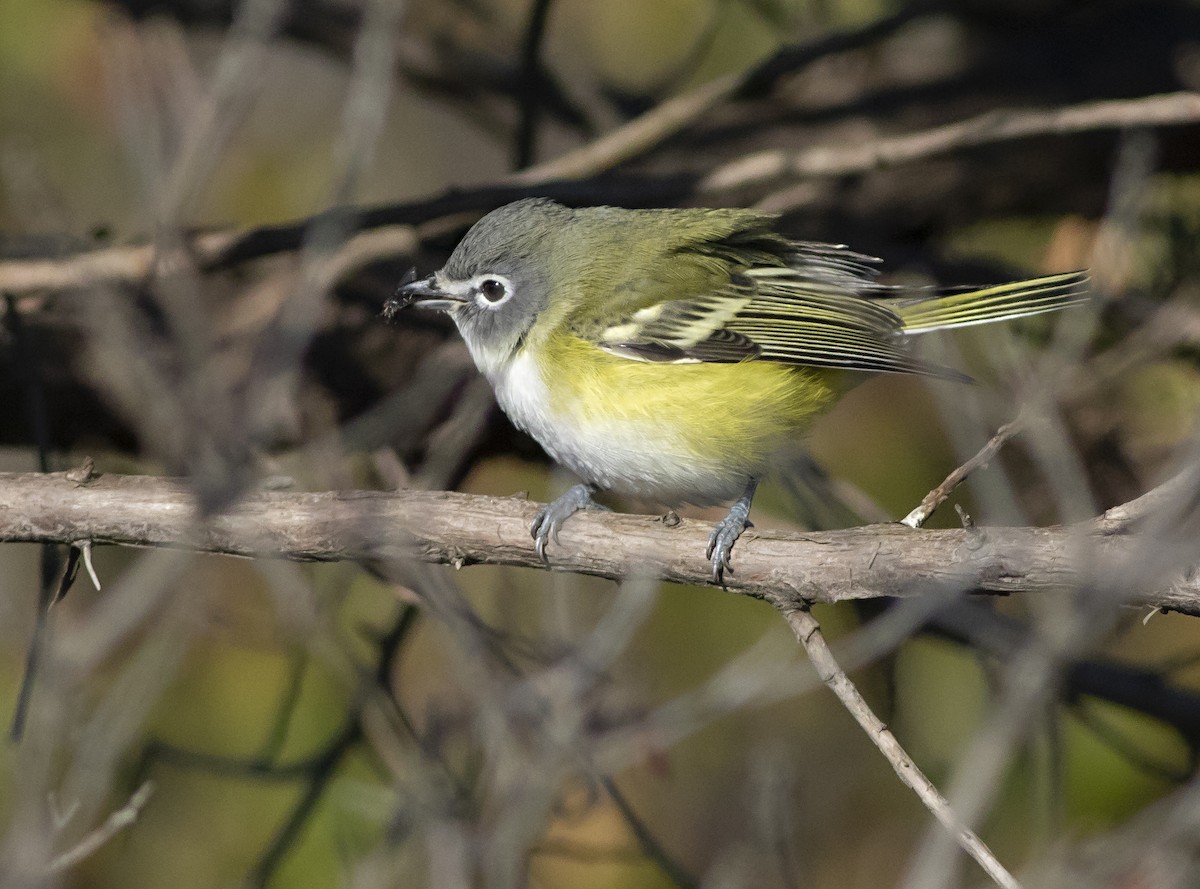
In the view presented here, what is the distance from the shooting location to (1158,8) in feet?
19.8

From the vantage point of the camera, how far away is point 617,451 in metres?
3.78

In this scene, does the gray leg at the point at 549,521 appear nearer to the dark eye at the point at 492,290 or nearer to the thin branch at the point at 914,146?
the dark eye at the point at 492,290

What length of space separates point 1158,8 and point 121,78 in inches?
186

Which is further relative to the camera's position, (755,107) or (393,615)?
(755,107)

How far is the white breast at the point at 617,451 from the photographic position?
3.78 m

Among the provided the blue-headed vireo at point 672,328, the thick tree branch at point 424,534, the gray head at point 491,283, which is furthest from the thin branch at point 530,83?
the thick tree branch at point 424,534

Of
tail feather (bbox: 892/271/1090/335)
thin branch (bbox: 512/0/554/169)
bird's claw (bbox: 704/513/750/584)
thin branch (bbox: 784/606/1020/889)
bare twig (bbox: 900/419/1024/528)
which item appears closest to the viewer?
thin branch (bbox: 784/606/1020/889)

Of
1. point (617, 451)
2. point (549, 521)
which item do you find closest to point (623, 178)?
point (617, 451)

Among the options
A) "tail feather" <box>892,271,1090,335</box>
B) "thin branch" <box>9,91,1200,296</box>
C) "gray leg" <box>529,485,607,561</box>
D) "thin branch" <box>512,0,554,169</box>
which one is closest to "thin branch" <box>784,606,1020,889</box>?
"gray leg" <box>529,485,607,561</box>

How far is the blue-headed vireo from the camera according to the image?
3.81 metres

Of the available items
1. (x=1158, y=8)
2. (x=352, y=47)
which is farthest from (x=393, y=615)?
(x=1158, y=8)

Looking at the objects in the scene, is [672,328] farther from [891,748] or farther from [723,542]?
[891,748]

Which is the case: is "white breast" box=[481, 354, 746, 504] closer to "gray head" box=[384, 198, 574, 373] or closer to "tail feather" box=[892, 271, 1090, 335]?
"gray head" box=[384, 198, 574, 373]

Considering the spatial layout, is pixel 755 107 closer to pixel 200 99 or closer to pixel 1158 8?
pixel 1158 8
